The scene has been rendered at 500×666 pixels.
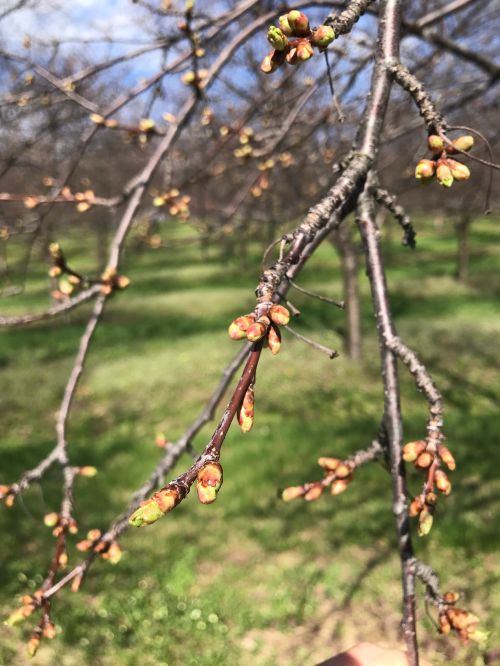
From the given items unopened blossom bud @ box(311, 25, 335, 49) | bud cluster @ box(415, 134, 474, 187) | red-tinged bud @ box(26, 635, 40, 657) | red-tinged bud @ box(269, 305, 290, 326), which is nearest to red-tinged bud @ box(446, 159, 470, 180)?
bud cluster @ box(415, 134, 474, 187)

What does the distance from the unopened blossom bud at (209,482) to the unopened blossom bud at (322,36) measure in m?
0.74

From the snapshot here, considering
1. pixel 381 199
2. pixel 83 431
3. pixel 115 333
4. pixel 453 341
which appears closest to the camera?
pixel 381 199

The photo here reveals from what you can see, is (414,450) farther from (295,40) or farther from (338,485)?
(295,40)

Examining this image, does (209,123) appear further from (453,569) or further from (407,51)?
(453,569)

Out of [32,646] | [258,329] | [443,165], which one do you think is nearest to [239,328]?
[258,329]

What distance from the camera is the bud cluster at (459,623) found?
1.22 metres

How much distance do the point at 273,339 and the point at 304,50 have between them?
→ 512 millimetres

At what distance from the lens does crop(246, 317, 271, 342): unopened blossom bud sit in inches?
29.5

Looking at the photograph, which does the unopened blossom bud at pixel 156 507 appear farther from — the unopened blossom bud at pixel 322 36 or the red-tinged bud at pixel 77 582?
the red-tinged bud at pixel 77 582

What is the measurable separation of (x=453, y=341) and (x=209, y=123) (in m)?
10.5

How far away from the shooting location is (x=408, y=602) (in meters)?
1.16

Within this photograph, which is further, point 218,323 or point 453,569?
point 218,323

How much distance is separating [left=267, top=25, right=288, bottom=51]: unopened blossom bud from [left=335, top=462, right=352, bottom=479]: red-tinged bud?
1.01m

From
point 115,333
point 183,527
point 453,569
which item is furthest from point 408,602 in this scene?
point 115,333
